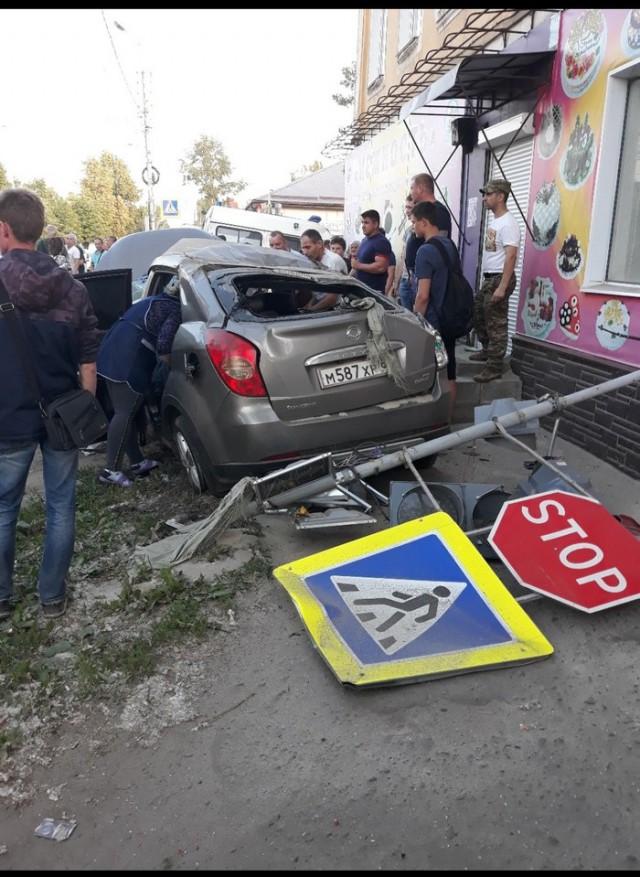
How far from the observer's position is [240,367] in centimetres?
388

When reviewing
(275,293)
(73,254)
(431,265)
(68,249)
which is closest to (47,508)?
(275,293)

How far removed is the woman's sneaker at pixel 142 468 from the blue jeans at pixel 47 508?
2.00 m

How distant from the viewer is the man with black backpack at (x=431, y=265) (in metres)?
5.53

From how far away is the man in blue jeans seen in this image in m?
2.96

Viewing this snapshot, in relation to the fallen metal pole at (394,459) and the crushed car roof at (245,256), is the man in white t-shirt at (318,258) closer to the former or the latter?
the crushed car roof at (245,256)

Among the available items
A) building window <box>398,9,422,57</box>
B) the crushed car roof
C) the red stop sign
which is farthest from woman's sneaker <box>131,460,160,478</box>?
building window <box>398,9,422,57</box>

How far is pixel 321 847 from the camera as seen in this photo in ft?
6.45

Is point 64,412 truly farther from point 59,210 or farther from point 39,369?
point 59,210

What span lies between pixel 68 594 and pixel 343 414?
74.5 inches

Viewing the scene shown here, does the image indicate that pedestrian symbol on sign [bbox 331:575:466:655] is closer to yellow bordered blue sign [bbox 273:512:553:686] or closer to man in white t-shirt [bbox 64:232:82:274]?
yellow bordered blue sign [bbox 273:512:553:686]

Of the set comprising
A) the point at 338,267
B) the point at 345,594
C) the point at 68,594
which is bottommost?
the point at 68,594

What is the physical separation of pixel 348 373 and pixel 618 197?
3199 millimetres

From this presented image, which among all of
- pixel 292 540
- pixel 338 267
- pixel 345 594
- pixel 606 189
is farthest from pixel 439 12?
pixel 345 594

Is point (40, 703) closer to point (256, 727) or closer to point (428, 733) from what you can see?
point (256, 727)
